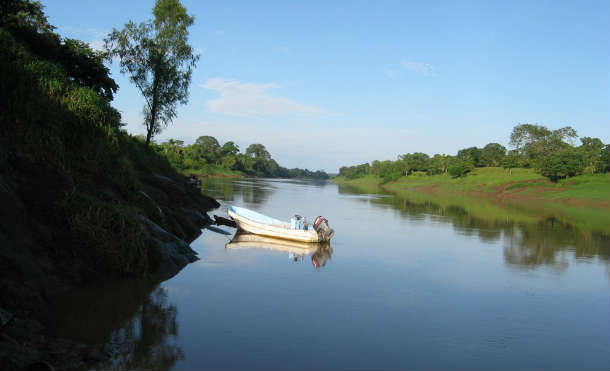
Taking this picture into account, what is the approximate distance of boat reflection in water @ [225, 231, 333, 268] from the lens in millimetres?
18589

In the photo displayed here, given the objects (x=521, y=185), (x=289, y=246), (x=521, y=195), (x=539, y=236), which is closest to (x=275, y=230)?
(x=289, y=246)

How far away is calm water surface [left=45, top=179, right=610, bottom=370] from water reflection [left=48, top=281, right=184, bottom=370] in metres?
0.03

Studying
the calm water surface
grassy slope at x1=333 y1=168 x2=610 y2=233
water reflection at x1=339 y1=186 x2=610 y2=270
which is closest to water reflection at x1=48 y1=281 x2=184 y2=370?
the calm water surface

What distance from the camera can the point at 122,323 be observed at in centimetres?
926

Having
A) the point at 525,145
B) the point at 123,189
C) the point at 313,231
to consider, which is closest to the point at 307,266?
the point at 313,231

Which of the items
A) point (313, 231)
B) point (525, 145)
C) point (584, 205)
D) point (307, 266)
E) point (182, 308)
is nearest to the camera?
point (182, 308)

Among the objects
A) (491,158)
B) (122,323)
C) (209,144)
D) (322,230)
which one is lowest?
(122,323)

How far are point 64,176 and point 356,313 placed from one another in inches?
360

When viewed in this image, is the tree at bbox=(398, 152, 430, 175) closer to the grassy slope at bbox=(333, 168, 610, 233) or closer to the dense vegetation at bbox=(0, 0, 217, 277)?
the grassy slope at bbox=(333, 168, 610, 233)

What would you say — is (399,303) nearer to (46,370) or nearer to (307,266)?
(307,266)

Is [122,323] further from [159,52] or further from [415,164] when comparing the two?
[415,164]

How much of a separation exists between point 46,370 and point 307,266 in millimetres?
11472

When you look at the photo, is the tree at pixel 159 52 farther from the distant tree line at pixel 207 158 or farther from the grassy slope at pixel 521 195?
the distant tree line at pixel 207 158

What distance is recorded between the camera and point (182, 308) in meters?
10.7
